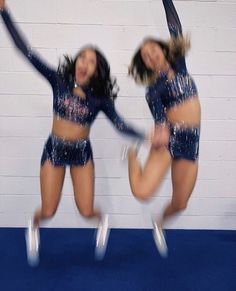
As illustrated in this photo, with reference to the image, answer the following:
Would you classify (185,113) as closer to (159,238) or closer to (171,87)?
(171,87)

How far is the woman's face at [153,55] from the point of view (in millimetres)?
1928

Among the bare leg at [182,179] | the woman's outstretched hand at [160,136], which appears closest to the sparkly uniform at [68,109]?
the woman's outstretched hand at [160,136]

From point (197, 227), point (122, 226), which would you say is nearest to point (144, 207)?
point (122, 226)

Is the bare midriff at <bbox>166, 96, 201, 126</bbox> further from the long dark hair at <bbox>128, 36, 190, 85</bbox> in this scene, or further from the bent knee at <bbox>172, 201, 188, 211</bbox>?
the bent knee at <bbox>172, 201, 188, 211</bbox>

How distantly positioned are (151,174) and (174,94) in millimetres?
431

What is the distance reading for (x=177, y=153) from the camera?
199 cm

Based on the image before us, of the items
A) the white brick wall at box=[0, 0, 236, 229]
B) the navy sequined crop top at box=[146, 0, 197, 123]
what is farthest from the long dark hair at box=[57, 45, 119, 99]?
the white brick wall at box=[0, 0, 236, 229]

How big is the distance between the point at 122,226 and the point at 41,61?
1.55 m

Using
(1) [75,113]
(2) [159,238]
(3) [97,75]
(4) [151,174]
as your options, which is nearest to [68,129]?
(1) [75,113]

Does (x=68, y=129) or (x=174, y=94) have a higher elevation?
(x=174, y=94)

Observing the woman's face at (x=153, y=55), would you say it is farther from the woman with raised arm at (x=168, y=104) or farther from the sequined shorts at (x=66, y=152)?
the sequined shorts at (x=66, y=152)

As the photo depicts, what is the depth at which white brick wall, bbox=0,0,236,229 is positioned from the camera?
8.29ft

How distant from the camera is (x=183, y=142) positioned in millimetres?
1969

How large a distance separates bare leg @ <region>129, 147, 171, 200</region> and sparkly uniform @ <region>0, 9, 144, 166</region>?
0.14m
